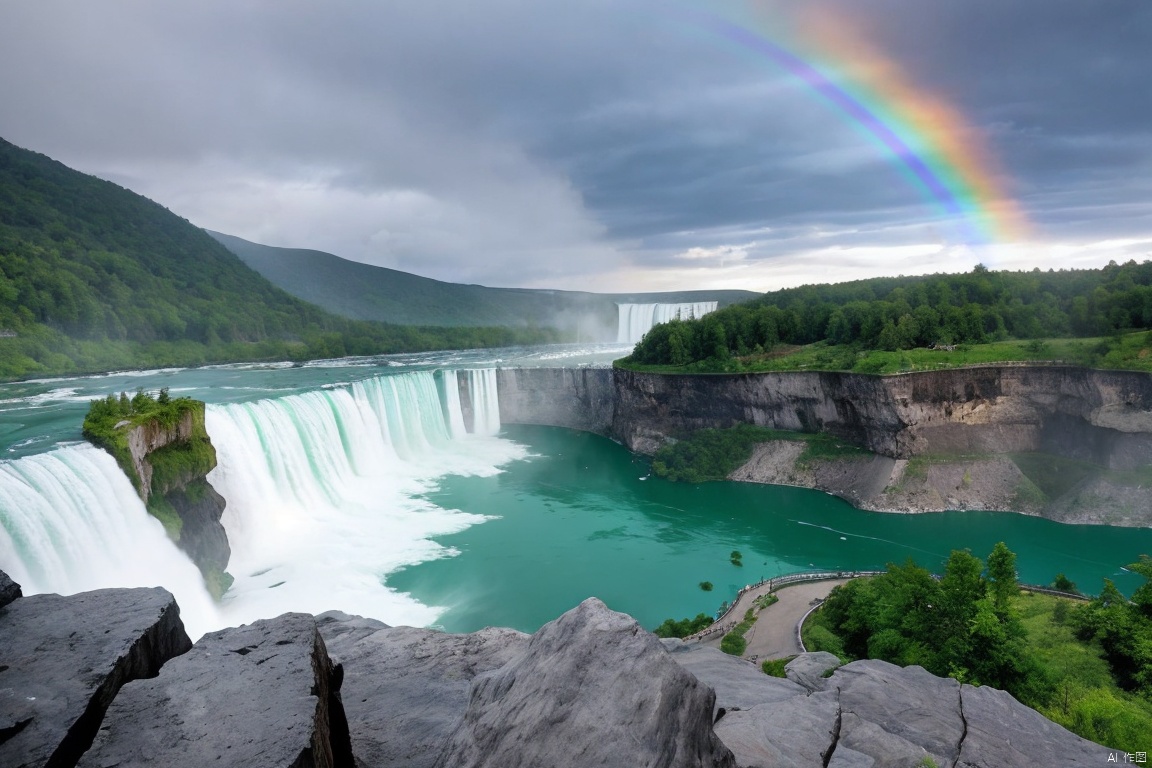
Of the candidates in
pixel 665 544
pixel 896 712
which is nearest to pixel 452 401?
pixel 665 544

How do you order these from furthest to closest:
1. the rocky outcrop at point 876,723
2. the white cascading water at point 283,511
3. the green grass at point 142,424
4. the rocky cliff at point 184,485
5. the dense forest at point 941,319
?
1. the dense forest at point 941,319
2. the rocky cliff at point 184,485
3. the green grass at point 142,424
4. the white cascading water at point 283,511
5. the rocky outcrop at point 876,723

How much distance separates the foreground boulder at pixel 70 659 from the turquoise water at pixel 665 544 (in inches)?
864

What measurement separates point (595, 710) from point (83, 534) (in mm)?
25383

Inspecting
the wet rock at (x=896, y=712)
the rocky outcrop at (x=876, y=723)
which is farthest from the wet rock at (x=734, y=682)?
the wet rock at (x=896, y=712)

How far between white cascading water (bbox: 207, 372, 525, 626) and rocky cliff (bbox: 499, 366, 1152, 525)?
27614 millimetres

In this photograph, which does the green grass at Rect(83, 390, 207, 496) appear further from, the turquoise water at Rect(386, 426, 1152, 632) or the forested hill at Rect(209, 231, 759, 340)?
the forested hill at Rect(209, 231, 759, 340)

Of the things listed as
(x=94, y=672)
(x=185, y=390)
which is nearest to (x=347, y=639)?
(x=94, y=672)

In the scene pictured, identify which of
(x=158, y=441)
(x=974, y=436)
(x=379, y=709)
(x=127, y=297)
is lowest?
(x=974, y=436)

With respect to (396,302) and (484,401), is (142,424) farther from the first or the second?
(396,302)

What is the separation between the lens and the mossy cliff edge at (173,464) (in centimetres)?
2677

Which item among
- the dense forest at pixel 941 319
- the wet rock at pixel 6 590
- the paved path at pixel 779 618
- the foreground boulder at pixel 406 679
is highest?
the dense forest at pixel 941 319

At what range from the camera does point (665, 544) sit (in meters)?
41.2

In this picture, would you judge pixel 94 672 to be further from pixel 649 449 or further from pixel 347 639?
pixel 649 449

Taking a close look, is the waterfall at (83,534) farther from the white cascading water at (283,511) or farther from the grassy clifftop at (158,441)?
the grassy clifftop at (158,441)
